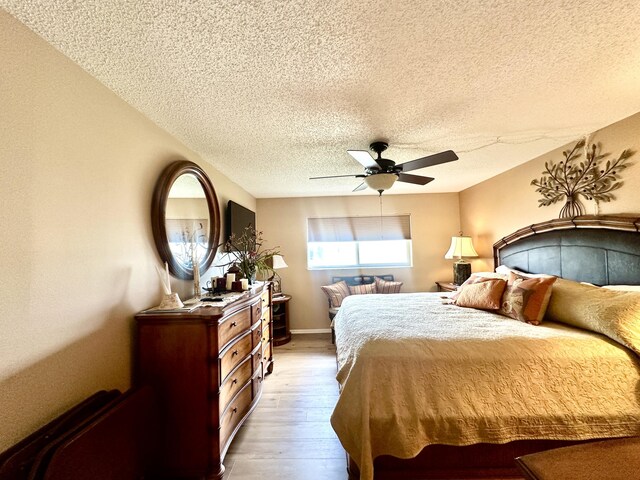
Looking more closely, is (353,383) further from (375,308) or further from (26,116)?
(26,116)

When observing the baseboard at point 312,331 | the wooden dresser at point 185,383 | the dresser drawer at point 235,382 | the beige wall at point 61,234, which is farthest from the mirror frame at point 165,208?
the baseboard at point 312,331

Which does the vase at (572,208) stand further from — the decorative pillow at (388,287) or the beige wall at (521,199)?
the decorative pillow at (388,287)

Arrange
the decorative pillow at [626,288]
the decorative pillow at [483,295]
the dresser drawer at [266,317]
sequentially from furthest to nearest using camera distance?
1. the dresser drawer at [266,317]
2. the decorative pillow at [483,295]
3. the decorative pillow at [626,288]

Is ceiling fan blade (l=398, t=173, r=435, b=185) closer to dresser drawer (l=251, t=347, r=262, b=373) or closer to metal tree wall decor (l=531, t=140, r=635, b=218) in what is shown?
metal tree wall decor (l=531, t=140, r=635, b=218)

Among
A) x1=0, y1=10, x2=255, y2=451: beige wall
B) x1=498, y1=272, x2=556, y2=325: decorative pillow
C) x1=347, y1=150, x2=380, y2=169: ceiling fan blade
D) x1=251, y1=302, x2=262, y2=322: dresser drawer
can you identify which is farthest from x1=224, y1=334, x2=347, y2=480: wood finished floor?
x1=347, y1=150, x2=380, y2=169: ceiling fan blade

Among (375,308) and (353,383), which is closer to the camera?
(353,383)

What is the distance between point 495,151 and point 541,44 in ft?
5.58

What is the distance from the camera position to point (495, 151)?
2.87 m

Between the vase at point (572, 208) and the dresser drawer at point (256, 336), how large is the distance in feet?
10.4

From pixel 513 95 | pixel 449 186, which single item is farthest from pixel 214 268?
pixel 449 186

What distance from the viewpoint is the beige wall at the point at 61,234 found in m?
1.11

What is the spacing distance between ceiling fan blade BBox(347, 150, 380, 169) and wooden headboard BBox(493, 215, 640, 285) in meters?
1.91

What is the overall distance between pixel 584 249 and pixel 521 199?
3.46 ft

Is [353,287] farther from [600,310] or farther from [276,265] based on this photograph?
[600,310]
